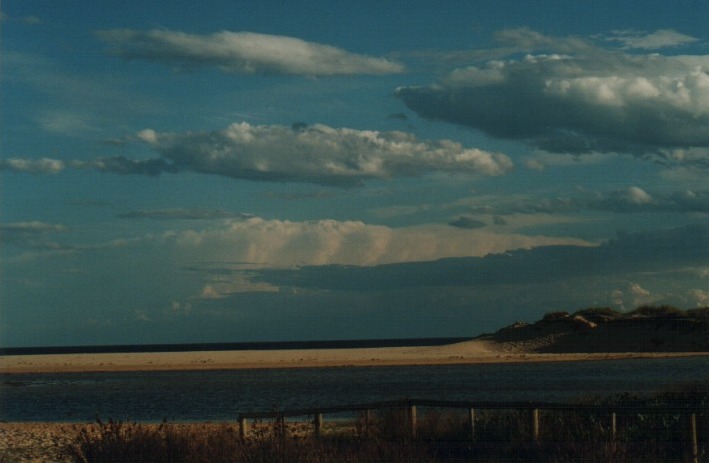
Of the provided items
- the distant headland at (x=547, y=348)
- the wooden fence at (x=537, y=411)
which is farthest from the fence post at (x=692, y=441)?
the distant headland at (x=547, y=348)

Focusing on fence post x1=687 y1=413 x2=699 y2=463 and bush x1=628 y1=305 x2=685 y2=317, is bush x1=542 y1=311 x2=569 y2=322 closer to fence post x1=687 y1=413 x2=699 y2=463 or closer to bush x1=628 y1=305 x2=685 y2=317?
bush x1=628 y1=305 x2=685 y2=317

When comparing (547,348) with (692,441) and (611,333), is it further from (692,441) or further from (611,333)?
(692,441)

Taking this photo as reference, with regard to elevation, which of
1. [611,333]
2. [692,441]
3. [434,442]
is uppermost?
[692,441]

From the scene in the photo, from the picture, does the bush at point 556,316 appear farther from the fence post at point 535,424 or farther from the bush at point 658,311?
the fence post at point 535,424

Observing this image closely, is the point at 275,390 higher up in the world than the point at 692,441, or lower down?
lower down

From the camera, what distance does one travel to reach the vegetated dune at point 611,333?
4205 inches

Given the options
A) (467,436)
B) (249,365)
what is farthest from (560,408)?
(249,365)

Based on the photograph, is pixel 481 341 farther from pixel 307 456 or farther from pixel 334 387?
pixel 307 456

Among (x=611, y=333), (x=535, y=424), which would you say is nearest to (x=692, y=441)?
(x=535, y=424)

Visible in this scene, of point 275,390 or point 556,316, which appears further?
point 556,316

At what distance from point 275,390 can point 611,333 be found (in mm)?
67022

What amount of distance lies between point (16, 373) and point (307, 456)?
85.0 metres

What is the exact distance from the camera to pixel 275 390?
54.8 metres

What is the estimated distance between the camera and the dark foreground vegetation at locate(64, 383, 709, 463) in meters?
16.7
